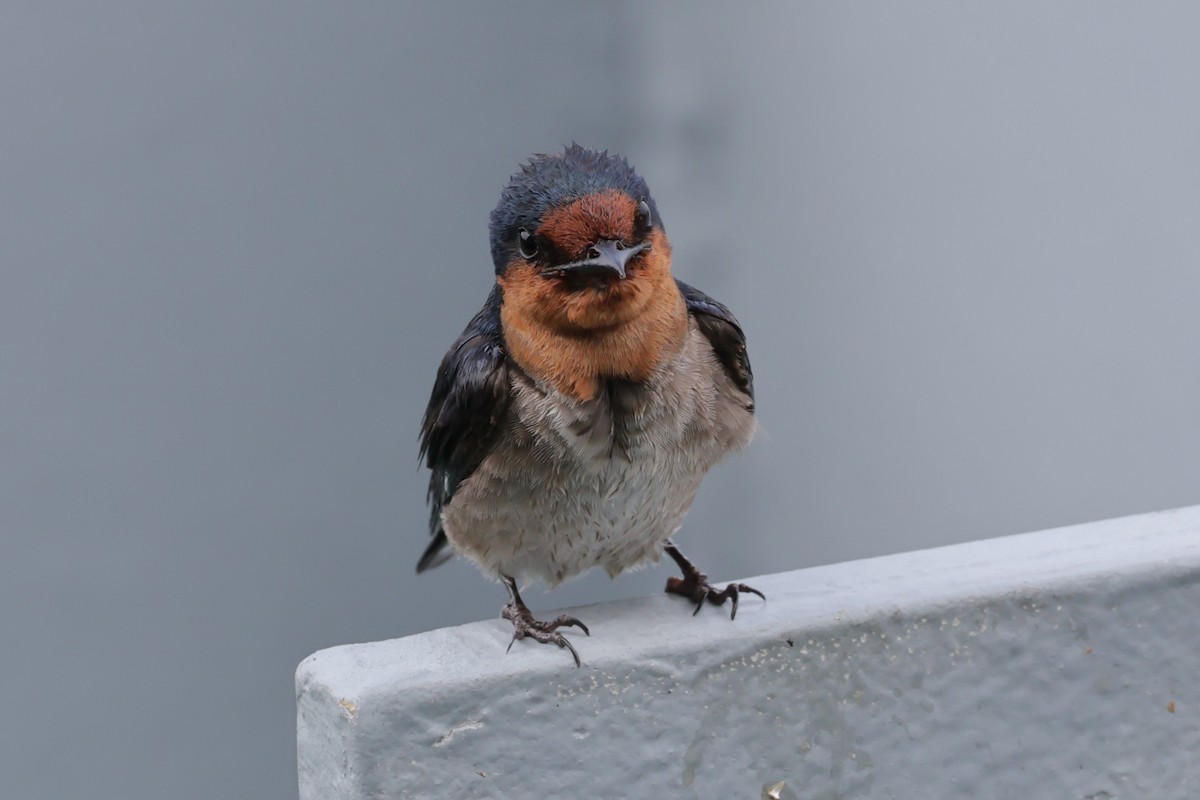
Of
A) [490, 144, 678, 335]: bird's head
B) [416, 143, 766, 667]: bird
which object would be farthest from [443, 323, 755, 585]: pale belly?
[490, 144, 678, 335]: bird's head

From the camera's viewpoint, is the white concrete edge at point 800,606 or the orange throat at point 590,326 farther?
the orange throat at point 590,326

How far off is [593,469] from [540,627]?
0.24 metres

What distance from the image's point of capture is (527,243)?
1.61 meters

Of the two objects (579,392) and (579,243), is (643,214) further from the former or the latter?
(579,392)

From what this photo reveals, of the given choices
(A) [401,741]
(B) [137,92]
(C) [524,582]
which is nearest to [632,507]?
(C) [524,582]

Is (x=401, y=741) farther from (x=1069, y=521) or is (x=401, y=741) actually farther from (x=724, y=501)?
(x=724, y=501)

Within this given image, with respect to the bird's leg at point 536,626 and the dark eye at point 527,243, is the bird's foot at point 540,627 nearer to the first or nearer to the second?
the bird's leg at point 536,626

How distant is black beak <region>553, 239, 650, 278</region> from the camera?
153cm

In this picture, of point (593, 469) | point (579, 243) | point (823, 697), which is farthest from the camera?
point (593, 469)

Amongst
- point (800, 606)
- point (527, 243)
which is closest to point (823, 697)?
point (800, 606)

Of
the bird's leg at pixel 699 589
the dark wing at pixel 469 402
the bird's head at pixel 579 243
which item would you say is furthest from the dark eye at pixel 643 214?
the bird's leg at pixel 699 589

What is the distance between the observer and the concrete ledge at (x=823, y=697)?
4.40ft

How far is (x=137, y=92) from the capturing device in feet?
9.27

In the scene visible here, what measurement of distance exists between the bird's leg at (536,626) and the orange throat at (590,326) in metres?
0.26
